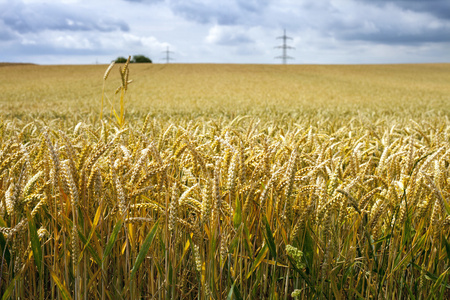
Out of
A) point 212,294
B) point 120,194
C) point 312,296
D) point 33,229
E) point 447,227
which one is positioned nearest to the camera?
point 120,194

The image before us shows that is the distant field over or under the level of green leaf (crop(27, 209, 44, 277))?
over

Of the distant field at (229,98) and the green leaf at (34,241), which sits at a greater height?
the distant field at (229,98)

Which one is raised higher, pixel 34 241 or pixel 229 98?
pixel 229 98

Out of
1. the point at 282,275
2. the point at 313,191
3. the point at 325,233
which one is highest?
the point at 313,191

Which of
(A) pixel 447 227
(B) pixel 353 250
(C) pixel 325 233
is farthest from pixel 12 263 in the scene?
(A) pixel 447 227

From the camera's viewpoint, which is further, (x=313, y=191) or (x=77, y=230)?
(x=313, y=191)

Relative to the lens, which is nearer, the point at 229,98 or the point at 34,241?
the point at 34,241

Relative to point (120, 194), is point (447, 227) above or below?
below

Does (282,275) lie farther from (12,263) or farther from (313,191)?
(12,263)

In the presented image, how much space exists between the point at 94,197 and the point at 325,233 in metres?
0.97

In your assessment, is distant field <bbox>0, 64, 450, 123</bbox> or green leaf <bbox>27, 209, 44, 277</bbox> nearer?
green leaf <bbox>27, 209, 44, 277</bbox>

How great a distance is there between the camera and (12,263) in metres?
1.44

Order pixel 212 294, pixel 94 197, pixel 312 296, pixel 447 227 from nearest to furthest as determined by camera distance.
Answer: pixel 212 294 < pixel 312 296 < pixel 94 197 < pixel 447 227

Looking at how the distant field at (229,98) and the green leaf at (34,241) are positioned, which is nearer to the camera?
the green leaf at (34,241)
